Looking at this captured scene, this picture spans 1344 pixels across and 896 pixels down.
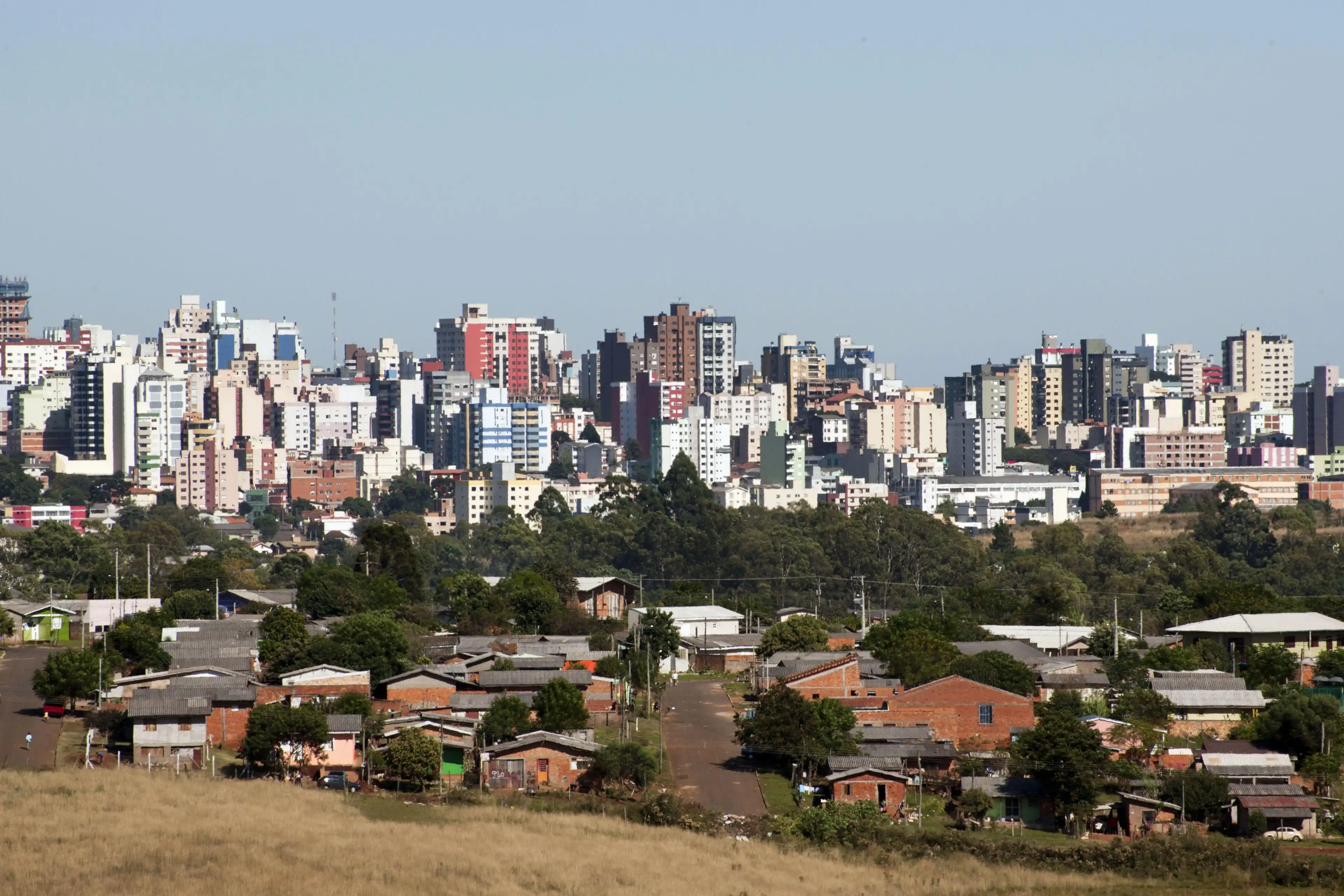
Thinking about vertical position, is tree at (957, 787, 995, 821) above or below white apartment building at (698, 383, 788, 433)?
below

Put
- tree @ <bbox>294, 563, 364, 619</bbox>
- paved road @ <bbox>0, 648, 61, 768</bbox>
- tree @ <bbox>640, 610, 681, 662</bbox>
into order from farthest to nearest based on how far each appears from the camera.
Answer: tree @ <bbox>294, 563, 364, 619</bbox> → tree @ <bbox>640, 610, 681, 662</bbox> → paved road @ <bbox>0, 648, 61, 768</bbox>

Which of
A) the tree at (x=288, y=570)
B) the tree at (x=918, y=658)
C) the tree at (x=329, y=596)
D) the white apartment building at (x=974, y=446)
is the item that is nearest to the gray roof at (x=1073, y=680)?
the tree at (x=918, y=658)

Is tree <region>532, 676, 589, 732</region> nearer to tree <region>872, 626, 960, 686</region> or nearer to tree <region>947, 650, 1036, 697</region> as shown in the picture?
tree <region>872, 626, 960, 686</region>

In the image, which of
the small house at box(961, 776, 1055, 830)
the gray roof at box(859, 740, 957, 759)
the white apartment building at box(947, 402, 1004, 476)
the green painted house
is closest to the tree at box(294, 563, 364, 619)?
the green painted house

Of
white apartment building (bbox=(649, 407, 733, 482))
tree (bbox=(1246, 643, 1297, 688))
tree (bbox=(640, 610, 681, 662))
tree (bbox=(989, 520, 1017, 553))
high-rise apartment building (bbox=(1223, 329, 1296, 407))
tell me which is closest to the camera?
tree (bbox=(1246, 643, 1297, 688))

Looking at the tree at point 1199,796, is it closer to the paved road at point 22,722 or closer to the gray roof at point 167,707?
the gray roof at point 167,707

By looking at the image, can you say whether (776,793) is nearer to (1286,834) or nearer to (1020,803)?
(1020,803)

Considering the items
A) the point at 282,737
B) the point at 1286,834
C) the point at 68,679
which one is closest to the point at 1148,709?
the point at 1286,834
